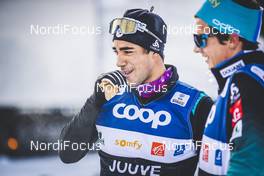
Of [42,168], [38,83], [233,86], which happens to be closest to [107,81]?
[233,86]

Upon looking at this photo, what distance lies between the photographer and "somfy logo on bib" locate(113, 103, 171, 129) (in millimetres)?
2089

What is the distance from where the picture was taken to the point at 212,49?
1.64 m

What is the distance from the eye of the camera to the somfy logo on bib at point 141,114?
2.09 metres

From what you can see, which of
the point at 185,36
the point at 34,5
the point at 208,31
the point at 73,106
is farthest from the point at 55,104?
the point at 208,31

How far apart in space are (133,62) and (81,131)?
41 cm

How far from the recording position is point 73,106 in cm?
621

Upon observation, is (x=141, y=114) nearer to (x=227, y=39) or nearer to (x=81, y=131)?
(x=81, y=131)

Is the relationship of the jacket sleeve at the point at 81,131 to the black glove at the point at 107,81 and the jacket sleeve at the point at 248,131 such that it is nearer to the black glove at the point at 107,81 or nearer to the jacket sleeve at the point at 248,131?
the black glove at the point at 107,81

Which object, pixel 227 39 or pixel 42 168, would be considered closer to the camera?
pixel 227 39

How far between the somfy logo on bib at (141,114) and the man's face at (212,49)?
452mm

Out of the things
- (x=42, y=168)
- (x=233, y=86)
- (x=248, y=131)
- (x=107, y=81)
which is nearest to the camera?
(x=248, y=131)

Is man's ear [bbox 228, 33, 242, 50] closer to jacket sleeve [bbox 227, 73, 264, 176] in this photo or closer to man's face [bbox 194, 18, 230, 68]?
man's face [bbox 194, 18, 230, 68]

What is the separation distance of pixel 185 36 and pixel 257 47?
2.15 m

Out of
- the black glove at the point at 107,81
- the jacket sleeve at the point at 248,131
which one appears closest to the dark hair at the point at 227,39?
the jacket sleeve at the point at 248,131
